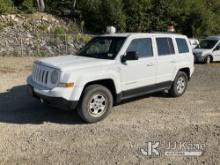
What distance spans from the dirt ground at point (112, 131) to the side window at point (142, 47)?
1317 mm

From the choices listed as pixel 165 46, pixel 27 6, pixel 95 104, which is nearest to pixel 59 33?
pixel 27 6

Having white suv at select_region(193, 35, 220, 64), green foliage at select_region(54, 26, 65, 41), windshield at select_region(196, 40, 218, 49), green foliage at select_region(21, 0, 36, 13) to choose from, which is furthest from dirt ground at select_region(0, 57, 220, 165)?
green foliage at select_region(21, 0, 36, 13)

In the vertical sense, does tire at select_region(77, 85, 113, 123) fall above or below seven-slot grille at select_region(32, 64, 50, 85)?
below

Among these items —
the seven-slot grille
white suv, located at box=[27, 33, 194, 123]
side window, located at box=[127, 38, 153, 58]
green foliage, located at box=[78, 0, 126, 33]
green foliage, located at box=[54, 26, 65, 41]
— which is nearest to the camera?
white suv, located at box=[27, 33, 194, 123]

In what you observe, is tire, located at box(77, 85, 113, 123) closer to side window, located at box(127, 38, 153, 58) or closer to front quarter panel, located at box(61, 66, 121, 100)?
front quarter panel, located at box(61, 66, 121, 100)

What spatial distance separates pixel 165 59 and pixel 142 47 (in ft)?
2.77

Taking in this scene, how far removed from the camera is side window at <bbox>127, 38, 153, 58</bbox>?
686 cm

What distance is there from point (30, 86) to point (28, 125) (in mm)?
871

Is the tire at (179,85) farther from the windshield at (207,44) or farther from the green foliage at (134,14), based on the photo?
the green foliage at (134,14)

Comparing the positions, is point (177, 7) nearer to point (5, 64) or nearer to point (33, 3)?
point (33, 3)

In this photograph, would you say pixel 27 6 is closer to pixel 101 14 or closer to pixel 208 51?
pixel 101 14

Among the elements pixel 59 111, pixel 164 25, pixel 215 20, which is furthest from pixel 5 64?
pixel 215 20

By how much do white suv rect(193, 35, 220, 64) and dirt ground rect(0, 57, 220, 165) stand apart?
8.98m

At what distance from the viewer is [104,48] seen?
6961 millimetres
